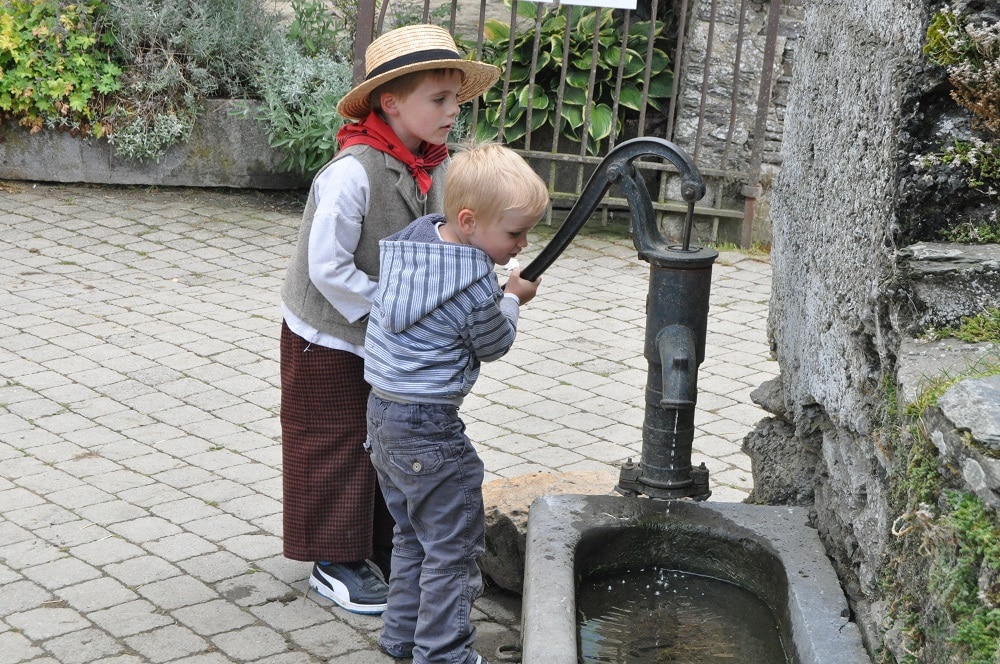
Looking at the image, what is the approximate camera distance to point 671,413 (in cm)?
261

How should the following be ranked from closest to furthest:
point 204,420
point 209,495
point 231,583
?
point 231,583 → point 209,495 → point 204,420

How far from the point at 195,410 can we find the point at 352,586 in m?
1.61

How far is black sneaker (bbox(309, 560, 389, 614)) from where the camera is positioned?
10.7ft

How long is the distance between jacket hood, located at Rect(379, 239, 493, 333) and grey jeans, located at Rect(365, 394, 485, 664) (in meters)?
0.23

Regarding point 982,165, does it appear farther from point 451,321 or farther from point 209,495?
point 209,495

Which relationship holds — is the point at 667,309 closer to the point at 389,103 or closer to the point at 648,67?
the point at 389,103

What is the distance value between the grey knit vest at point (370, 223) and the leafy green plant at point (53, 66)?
480 cm

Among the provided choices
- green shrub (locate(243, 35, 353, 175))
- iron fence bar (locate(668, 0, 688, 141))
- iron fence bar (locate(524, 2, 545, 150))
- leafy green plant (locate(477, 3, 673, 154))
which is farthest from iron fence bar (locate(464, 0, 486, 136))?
iron fence bar (locate(668, 0, 688, 141))

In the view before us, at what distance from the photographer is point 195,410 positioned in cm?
463

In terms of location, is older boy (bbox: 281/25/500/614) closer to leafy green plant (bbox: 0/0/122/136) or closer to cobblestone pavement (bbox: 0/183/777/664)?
cobblestone pavement (bbox: 0/183/777/664)

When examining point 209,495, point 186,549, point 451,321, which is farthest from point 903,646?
point 209,495

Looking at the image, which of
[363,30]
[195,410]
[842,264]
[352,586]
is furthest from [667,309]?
[363,30]

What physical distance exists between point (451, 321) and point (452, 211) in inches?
9.8

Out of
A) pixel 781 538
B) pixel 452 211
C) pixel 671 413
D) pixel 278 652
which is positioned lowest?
pixel 278 652
